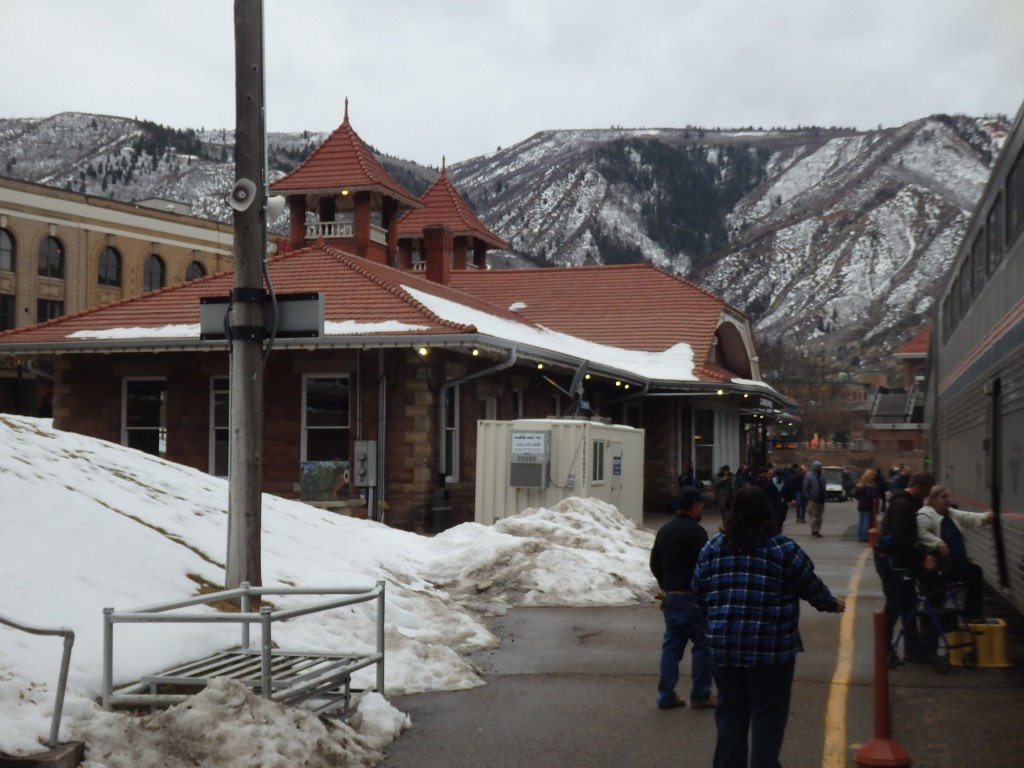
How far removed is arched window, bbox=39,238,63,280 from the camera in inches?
2940

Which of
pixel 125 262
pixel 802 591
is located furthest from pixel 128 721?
pixel 125 262

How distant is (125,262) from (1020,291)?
73.0 m

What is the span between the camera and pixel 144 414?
28109 millimetres

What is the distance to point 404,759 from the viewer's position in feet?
26.8

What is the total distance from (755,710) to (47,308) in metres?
74.4

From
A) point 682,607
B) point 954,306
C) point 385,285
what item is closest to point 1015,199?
point 682,607

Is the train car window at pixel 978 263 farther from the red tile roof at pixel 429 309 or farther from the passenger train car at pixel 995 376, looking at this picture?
the red tile roof at pixel 429 309

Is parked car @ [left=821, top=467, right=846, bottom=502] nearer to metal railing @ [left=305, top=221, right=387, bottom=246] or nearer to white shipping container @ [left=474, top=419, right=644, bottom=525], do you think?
metal railing @ [left=305, top=221, right=387, bottom=246]

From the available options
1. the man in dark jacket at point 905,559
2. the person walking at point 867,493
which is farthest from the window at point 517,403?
the man in dark jacket at point 905,559

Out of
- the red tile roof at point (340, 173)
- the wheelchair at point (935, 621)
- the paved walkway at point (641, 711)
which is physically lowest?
the paved walkway at point (641, 711)

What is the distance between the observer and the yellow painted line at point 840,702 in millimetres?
8148

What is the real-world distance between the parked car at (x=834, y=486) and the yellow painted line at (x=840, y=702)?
46874 mm

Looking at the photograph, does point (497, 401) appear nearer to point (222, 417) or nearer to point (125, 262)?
point (222, 417)

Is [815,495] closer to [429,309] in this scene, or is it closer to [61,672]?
[429,309]
